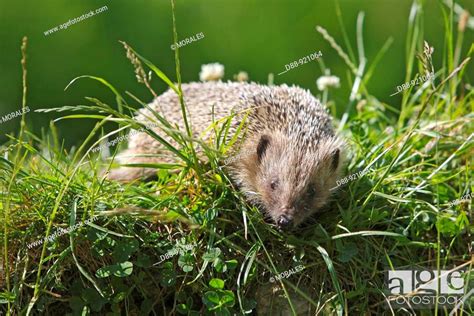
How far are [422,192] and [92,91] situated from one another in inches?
185

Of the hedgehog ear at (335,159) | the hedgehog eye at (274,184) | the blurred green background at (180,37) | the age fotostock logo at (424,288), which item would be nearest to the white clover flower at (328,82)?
the hedgehog ear at (335,159)

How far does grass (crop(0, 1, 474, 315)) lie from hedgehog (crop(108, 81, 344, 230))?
0.19 metres

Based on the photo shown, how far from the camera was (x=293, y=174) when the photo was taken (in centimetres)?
414

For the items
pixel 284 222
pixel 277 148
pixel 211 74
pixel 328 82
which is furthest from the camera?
pixel 211 74

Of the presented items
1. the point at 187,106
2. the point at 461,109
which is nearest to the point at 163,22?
the point at 187,106

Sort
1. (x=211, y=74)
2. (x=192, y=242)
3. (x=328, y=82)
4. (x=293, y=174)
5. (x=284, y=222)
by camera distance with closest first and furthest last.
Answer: (x=192, y=242)
(x=284, y=222)
(x=293, y=174)
(x=328, y=82)
(x=211, y=74)

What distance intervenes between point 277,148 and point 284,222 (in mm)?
636

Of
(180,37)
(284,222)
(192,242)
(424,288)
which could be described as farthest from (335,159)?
(180,37)

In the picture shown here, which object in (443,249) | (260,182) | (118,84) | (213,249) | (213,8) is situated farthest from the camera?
(213,8)

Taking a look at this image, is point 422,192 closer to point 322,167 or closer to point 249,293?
point 322,167

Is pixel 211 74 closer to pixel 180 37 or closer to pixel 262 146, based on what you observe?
pixel 262 146

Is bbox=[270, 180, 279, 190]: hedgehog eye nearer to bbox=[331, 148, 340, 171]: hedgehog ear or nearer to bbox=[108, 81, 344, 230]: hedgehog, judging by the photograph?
bbox=[108, 81, 344, 230]: hedgehog

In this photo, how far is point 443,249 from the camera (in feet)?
12.8

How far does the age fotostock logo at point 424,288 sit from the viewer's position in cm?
362
